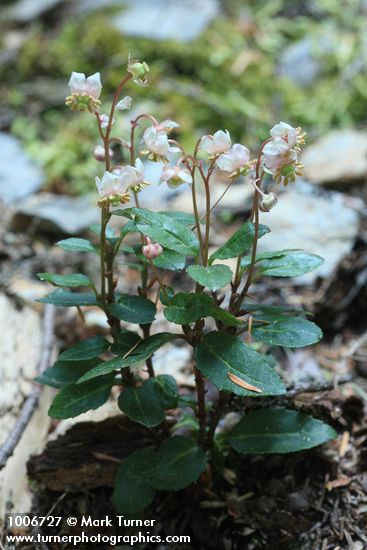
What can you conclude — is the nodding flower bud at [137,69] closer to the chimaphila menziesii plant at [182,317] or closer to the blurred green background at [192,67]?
the chimaphila menziesii plant at [182,317]

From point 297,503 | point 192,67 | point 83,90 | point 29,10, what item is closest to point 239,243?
point 83,90

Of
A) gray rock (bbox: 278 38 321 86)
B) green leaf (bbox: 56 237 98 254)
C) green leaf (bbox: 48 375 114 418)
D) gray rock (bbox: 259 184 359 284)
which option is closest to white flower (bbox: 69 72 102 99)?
green leaf (bbox: 56 237 98 254)

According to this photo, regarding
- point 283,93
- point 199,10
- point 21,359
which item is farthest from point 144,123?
point 21,359

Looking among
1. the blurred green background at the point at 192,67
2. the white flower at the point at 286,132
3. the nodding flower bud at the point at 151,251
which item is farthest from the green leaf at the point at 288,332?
the blurred green background at the point at 192,67

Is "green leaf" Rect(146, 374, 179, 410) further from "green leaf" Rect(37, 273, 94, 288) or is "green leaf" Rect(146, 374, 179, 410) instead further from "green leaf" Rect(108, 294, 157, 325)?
"green leaf" Rect(37, 273, 94, 288)

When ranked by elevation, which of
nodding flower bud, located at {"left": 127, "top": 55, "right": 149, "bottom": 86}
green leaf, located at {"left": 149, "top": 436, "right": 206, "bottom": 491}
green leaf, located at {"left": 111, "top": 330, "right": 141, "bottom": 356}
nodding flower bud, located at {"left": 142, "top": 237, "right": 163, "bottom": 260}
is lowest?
green leaf, located at {"left": 149, "top": 436, "right": 206, "bottom": 491}

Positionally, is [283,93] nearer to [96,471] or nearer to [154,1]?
[154,1]
